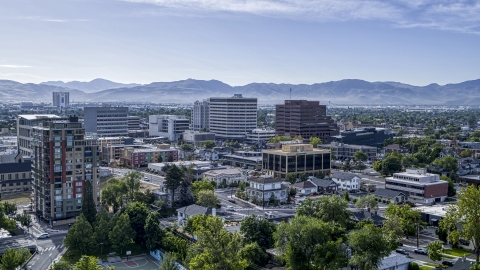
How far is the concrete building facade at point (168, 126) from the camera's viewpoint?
332 ft

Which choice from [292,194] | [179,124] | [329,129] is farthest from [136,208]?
[179,124]

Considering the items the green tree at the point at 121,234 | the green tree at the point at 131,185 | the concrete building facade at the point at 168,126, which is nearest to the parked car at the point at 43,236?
the green tree at the point at 121,234

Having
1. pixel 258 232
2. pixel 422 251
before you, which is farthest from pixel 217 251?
pixel 422 251

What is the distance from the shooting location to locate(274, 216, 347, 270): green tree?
2411cm

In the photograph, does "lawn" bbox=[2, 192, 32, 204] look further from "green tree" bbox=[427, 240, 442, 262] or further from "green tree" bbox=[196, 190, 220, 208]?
"green tree" bbox=[427, 240, 442, 262]

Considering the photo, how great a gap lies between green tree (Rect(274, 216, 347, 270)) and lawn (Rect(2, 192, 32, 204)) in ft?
96.5

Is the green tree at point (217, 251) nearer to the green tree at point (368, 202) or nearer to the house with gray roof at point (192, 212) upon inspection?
the house with gray roof at point (192, 212)

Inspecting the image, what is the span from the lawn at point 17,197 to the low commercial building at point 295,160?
26.3 meters

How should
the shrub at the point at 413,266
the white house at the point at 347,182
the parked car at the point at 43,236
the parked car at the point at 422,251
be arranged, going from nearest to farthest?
the shrub at the point at 413,266 → the parked car at the point at 422,251 → the parked car at the point at 43,236 → the white house at the point at 347,182

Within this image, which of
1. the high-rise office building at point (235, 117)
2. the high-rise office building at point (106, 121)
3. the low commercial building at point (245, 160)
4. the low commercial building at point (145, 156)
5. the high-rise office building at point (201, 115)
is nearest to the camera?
the low commercial building at point (245, 160)

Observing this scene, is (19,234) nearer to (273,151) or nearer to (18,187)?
(18,187)

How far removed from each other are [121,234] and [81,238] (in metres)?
2.36

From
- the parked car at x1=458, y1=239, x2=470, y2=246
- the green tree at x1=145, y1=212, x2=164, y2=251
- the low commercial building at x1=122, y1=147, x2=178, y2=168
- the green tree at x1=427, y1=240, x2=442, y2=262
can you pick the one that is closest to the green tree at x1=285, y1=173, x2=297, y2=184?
the low commercial building at x1=122, y1=147, x2=178, y2=168

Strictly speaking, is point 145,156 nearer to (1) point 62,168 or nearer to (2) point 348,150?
(1) point 62,168
